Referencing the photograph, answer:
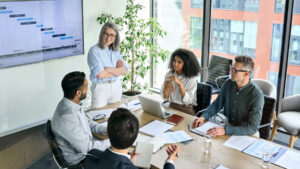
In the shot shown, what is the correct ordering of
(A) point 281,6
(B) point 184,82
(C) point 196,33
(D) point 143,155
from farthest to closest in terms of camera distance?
(C) point 196,33 < (A) point 281,6 < (B) point 184,82 < (D) point 143,155

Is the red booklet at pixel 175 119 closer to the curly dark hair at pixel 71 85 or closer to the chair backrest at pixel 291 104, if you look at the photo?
the curly dark hair at pixel 71 85

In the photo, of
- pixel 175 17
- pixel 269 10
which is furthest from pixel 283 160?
pixel 175 17

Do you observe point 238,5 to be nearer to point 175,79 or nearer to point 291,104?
point 291,104

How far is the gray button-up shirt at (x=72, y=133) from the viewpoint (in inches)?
99.1

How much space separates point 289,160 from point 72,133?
1642mm

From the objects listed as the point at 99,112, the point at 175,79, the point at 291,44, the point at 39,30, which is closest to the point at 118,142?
the point at 99,112

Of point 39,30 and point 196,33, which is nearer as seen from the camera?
point 39,30

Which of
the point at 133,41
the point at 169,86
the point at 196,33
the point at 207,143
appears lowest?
the point at 207,143

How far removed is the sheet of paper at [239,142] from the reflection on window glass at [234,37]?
2509mm

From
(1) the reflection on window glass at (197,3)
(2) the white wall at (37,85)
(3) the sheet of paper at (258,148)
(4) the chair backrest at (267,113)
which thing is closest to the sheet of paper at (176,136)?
(3) the sheet of paper at (258,148)

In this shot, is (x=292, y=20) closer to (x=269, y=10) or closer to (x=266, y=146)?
(x=269, y=10)

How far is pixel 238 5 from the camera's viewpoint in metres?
4.95

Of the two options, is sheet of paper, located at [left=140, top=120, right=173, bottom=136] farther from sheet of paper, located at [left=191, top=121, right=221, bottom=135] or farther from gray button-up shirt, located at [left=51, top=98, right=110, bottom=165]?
gray button-up shirt, located at [left=51, top=98, right=110, bottom=165]

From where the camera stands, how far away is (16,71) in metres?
4.47
